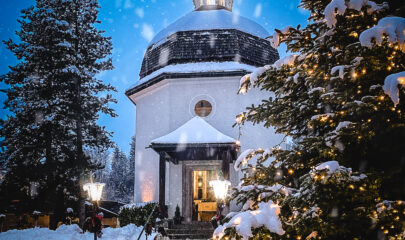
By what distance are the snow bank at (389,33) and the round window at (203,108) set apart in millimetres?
12210

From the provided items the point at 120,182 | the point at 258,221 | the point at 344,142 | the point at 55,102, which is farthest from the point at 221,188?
the point at 120,182

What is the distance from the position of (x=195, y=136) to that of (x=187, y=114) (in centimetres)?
242

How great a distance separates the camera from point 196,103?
1508cm


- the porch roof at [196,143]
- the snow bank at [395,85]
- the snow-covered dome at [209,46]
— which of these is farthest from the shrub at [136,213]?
the snow bank at [395,85]

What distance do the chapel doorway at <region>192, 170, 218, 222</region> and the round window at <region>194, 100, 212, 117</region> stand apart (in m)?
2.87

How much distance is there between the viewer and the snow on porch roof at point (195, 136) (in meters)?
12.4

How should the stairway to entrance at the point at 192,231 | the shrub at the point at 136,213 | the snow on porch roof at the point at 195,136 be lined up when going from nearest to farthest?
the stairway to entrance at the point at 192,231, the snow on porch roof at the point at 195,136, the shrub at the point at 136,213

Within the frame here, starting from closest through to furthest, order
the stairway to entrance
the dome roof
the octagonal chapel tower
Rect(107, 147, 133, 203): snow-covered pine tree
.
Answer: the stairway to entrance
the octagonal chapel tower
the dome roof
Rect(107, 147, 133, 203): snow-covered pine tree

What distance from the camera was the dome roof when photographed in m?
16.2

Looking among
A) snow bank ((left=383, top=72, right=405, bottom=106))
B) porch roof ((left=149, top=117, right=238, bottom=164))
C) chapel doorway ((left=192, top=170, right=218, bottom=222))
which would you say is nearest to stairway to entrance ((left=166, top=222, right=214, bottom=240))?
porch roof ((left=149, top=117, right=238, bottom=164))

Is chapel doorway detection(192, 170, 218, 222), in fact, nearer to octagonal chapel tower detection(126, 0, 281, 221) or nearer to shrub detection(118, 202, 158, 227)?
octagonal chapel tower detection(126, 0, 281, 221)

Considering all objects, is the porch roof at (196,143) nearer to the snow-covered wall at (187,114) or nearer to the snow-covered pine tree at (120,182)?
the snow-covered wall at (187,114)

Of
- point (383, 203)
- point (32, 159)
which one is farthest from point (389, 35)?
point (32, 159)

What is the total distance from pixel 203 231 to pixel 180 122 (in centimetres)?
565
